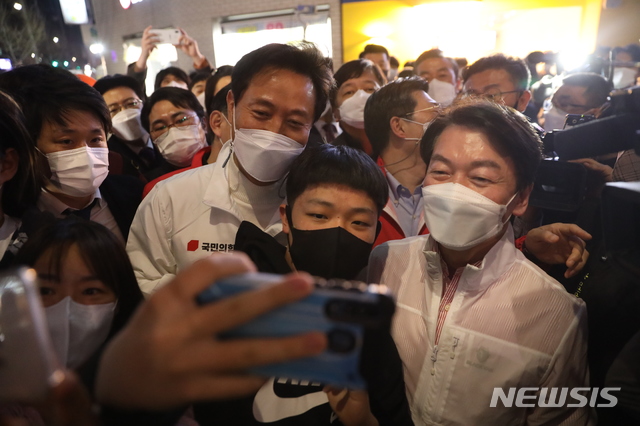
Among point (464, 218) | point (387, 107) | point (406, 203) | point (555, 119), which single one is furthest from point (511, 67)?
point (464, 218)

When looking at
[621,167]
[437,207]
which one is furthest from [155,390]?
[621,167]

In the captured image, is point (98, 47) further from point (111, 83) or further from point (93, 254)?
point (93, 254)

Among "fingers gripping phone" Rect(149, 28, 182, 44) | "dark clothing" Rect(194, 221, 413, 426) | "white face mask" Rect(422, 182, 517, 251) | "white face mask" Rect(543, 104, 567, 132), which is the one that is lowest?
"dark clothing" Rect(194, 221, 413, 426)

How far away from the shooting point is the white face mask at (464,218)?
1512 mm

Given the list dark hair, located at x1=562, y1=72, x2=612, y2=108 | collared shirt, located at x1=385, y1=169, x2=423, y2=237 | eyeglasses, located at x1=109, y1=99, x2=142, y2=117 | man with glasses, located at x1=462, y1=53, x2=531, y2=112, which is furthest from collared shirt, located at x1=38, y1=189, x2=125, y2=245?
dark hair, located at x1=562, y1=72, x2=612, y2=108

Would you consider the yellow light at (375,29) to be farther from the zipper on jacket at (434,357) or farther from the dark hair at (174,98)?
the zipper on jacket at (434,357)

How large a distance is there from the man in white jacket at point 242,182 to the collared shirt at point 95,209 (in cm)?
26

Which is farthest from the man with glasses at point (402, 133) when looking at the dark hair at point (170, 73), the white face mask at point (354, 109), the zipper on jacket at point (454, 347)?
the dark hair at point (170, 73)

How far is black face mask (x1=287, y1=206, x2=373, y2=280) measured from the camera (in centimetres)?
155

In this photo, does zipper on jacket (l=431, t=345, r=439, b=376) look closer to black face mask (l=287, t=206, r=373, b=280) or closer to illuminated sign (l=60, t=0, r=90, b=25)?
black face mask (l=287, t=206, r=373, b=280)

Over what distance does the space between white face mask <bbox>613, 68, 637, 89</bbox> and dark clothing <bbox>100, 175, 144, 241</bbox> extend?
761 centimetres

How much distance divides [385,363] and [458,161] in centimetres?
81

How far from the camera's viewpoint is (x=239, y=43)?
11.6 metres

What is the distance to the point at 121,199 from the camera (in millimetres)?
2455
